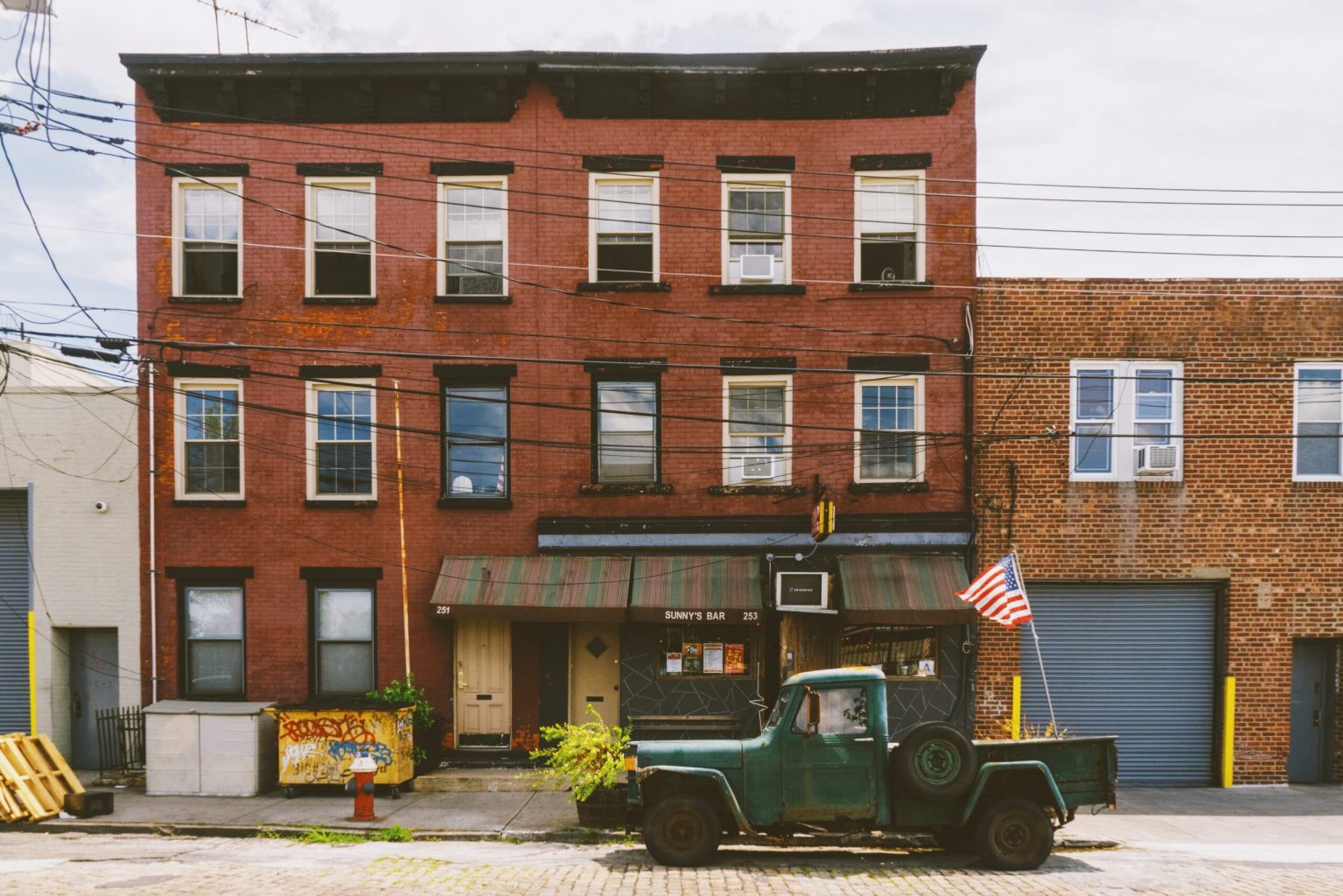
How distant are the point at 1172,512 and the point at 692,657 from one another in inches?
313

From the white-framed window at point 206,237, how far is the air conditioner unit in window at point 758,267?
332 inches

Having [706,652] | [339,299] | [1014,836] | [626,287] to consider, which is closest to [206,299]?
[339,299]

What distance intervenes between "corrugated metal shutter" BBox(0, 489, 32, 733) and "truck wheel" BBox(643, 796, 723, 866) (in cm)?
1232

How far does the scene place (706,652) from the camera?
15164 mm

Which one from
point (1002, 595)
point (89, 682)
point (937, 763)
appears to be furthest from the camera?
point (89, 682)

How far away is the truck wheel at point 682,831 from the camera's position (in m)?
9.89

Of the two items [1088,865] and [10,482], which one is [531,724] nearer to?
[1088,865]

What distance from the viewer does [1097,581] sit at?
1502cm

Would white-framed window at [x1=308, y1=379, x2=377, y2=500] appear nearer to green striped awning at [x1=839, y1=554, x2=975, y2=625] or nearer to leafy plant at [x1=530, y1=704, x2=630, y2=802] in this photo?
leafy plant at [x1=530, y1=704, x2=630, y2=802]

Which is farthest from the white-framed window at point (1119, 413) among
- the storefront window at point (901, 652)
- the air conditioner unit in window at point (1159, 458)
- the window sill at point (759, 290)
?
the window sill at point (759, 290)

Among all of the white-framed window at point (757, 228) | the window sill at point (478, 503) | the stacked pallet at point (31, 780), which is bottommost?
the stacked pallet at point (31, 780)

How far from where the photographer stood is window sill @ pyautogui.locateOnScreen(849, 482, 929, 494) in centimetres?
1512

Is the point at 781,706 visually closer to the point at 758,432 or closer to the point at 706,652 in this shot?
the point at 706,652

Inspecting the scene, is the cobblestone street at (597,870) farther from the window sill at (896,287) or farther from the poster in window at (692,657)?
the window sill at (896,287)
